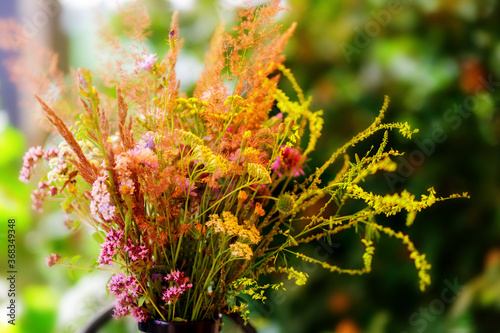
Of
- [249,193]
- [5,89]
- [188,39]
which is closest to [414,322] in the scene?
[249,193]

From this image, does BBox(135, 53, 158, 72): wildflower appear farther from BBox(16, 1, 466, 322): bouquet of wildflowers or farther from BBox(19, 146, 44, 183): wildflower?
BBox(19, 146, 44, 183): wildflower

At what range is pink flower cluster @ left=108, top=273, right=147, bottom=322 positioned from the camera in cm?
61

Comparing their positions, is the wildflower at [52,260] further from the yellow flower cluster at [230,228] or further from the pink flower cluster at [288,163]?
the pink flower cluster at [288,163]

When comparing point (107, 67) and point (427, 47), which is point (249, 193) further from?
point (427, 47)

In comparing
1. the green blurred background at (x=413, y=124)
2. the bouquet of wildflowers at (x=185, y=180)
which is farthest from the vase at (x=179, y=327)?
the green blurred background at (x=413, y=124)

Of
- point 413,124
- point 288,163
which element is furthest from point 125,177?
point 413,124

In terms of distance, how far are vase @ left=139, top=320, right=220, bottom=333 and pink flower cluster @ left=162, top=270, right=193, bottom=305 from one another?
0.10 feet

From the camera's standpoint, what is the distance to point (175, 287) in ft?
1.96

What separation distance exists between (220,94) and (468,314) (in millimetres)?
1059

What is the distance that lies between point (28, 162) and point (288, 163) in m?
0.36

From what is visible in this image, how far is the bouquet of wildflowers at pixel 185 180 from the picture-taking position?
581 millimetres

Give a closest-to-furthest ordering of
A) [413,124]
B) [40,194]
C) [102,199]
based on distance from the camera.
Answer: [102,199], [40,194], [413,124]

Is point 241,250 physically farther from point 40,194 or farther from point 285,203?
point 40,194

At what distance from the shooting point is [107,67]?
0.64 m
